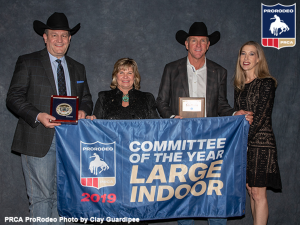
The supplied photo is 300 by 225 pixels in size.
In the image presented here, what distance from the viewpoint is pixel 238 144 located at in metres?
2.67

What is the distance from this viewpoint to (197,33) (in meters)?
3.10

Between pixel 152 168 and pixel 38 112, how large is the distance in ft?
4.01

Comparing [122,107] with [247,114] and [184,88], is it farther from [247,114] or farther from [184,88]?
[247,114]

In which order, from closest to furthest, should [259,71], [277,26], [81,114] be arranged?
[81,114], [259,71], [277,26]

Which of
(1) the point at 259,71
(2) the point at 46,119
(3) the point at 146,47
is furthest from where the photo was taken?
(3) the point at 146,47

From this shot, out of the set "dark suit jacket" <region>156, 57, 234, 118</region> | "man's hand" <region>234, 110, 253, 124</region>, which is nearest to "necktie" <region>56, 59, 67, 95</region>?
"dark suit jacket" <region>156, 57, 234, 118</region>

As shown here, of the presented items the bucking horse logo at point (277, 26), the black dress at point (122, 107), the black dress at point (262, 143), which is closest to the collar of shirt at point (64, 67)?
the black dress at point (122, 107)

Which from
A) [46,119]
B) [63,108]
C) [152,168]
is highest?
[63,108]

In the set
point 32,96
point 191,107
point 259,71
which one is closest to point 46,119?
point 32,96

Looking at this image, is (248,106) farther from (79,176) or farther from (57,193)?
(57,193)

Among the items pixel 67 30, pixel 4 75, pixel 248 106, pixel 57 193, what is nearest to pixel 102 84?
pixel 67 30

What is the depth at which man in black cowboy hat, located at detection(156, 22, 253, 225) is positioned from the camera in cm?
310

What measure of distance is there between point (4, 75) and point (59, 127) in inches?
57.8

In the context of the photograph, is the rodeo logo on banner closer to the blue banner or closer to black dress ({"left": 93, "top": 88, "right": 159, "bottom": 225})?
the blue banner
